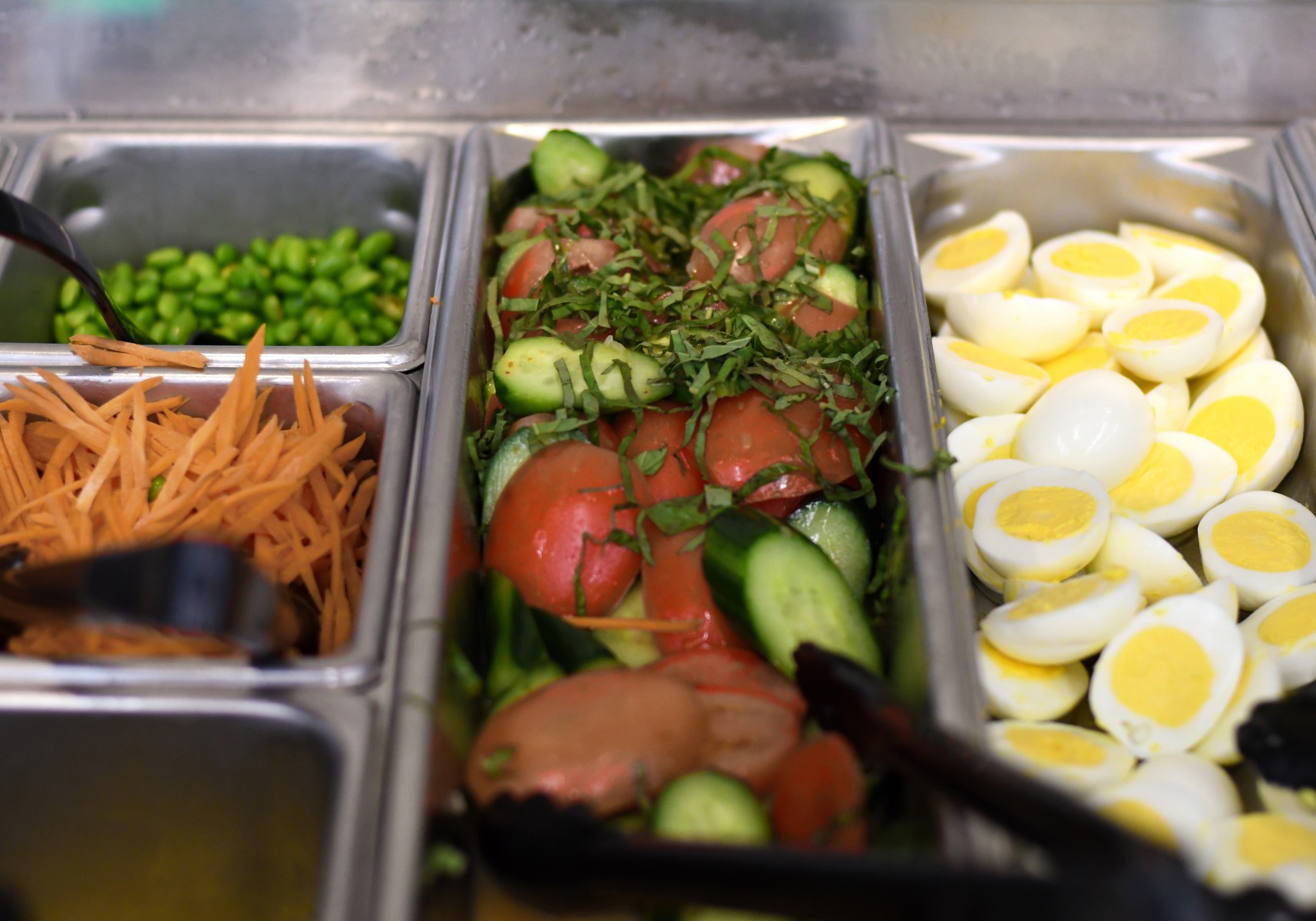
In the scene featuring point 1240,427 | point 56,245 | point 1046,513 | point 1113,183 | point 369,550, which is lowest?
point 369,550

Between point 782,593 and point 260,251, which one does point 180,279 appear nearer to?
point 260,251

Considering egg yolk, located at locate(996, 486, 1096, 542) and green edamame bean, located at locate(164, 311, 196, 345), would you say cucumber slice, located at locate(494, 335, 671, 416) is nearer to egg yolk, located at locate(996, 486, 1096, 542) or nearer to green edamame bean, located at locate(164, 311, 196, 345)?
egg yolk, located at locate(996, 486, 1096, 542)

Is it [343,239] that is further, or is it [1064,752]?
[343,239]

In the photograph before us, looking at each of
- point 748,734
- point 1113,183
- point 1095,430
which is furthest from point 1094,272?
point 748,734

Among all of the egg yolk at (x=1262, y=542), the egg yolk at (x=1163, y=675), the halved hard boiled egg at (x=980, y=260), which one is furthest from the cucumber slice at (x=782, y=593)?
the halved hard boiled egg at (x=980, y=260)

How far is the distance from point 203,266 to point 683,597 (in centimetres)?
131

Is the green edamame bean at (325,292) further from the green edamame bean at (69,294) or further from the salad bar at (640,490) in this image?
the green edamame bean at (69,294)

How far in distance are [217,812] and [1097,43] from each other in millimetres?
2145

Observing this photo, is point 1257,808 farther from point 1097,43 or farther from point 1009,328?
point 1097,43

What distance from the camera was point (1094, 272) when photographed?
182cm

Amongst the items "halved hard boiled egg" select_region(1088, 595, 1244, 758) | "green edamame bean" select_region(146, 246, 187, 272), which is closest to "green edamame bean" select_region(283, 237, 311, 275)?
"green edamame bean" select_region(146, 246, 187, 272)

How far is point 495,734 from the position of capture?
1083mm

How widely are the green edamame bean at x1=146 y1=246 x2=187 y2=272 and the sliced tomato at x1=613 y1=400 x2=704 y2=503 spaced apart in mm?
1112

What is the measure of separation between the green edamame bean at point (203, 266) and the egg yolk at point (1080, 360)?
164 cm
